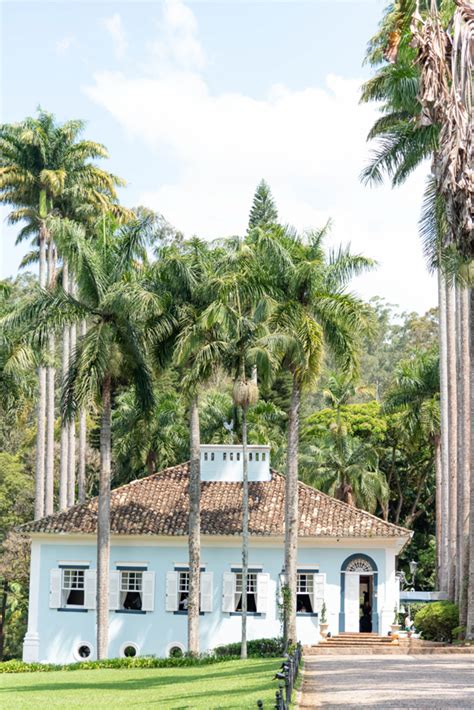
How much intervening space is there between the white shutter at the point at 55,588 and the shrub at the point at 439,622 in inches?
422

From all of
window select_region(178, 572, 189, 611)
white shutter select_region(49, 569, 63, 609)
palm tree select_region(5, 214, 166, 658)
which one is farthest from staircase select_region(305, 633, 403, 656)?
white shutter select_region(49, 569, 63, 609)

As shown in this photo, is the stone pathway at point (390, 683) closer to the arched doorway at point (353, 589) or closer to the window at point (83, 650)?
the arched doorway at point (353, 589)

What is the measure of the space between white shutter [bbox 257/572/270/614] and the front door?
2319 mm

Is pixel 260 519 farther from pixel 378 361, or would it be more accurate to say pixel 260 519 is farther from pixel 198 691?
pixel 378 361

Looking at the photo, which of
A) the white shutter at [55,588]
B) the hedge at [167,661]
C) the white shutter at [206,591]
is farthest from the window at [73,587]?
the hedge at [167,661]

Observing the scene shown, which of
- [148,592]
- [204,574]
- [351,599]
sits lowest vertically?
[351,599]

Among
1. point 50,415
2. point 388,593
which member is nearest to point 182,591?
point 388,593

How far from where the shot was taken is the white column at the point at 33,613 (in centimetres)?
3134

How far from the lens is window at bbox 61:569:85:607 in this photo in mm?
32031

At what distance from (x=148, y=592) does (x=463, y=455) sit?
1014 centimetres

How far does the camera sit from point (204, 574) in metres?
31.5

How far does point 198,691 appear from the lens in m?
17.9

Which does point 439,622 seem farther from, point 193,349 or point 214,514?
point 193,349

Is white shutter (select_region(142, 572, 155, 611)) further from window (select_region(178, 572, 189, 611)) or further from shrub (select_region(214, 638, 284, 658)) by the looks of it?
shrub (select_region(214, 638, 284, 658))
